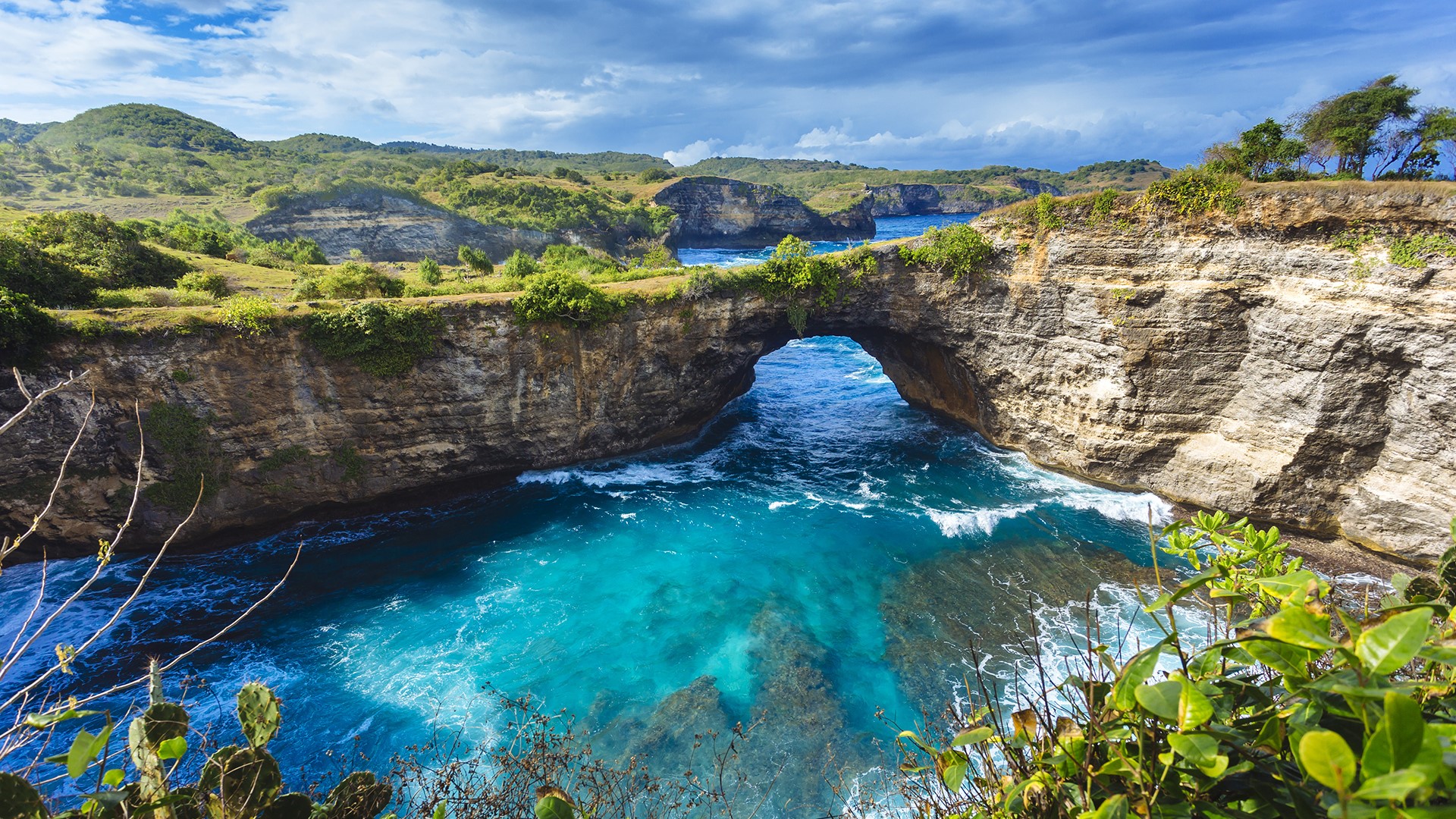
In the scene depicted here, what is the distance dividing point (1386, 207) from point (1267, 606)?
1920cm

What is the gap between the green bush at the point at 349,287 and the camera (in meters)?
22.8

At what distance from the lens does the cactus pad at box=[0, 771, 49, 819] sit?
2932mm

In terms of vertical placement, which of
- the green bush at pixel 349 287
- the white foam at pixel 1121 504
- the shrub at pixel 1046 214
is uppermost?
the shrub at pixel 1046 214

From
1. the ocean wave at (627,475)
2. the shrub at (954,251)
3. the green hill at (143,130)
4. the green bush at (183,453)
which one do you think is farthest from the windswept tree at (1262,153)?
the green hill at (143,130)

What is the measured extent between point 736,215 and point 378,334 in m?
79.9

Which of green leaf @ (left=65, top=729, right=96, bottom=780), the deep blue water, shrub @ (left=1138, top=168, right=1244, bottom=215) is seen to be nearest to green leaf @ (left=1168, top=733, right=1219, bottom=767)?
green leaf @ (left=65, top=729, right=96, bottom=780)

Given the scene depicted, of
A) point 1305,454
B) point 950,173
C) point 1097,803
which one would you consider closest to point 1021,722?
point 1097,803

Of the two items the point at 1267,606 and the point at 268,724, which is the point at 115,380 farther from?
the point at 1267,606

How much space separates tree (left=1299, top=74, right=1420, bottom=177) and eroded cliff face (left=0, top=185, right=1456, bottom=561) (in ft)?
9.70

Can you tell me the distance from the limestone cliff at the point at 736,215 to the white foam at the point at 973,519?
73.9 meters

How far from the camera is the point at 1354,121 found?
1683cm

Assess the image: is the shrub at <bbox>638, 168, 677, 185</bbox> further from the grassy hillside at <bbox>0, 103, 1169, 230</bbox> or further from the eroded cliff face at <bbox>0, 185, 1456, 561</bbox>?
the eroded cliff face at <bbox>0, 185, 1456, 561</bbox>

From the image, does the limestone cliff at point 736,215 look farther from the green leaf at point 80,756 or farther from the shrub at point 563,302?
the green leaf at point 80,756

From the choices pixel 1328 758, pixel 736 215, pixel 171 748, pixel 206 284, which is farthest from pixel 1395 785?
pixel 736 215
